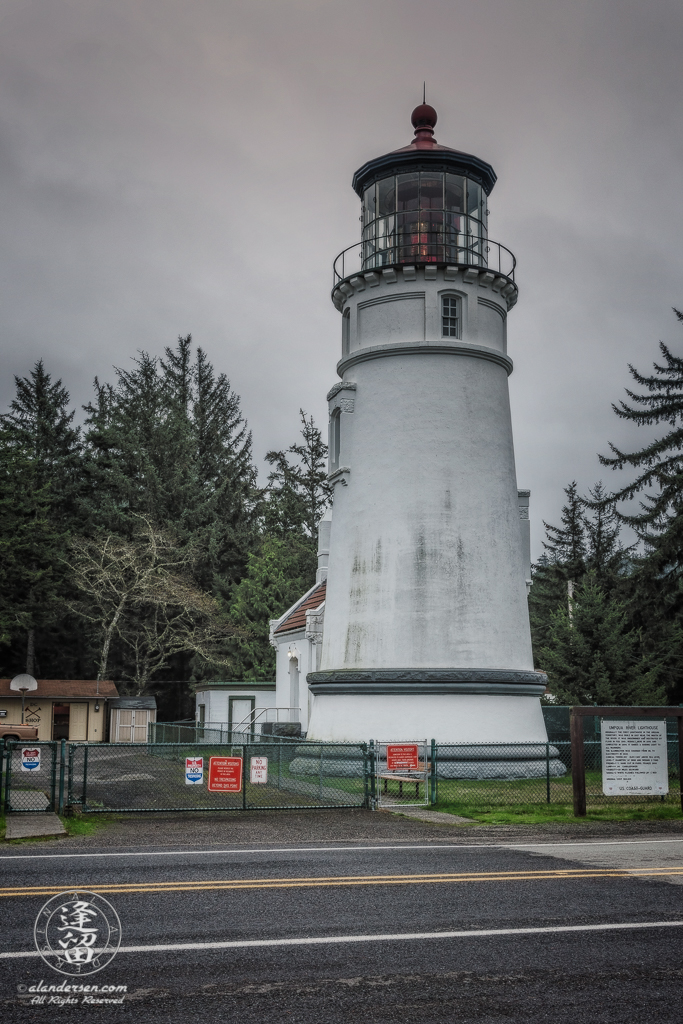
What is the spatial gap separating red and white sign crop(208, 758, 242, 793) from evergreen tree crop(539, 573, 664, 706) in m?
16.3

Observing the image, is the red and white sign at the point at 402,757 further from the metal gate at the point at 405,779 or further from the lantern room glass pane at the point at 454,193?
the lantern room glass pane at the point at 454,193

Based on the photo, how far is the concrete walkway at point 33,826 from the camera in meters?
13.9

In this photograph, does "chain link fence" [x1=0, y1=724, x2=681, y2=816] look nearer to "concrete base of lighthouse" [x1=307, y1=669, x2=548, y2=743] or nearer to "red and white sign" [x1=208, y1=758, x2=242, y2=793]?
"red and white sign" [x1=208, y1=758, x2=242, y2=793]

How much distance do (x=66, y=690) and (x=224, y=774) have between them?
93.3 feet

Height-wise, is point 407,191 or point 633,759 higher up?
point 407,191

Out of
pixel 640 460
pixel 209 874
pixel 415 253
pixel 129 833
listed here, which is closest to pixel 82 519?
pixel 640 460

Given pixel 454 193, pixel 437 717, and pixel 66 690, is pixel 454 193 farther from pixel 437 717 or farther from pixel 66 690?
pixel 66 690

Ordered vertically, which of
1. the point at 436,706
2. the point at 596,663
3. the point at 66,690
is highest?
the point at 596,663

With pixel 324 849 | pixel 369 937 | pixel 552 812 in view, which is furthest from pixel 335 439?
pixel 369 937

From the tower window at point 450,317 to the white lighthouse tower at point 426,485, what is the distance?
35 mm

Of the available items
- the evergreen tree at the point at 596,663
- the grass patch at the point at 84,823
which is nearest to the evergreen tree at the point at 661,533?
the evergreen tree at the point at 596,663

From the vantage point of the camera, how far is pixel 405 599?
22.6 meters

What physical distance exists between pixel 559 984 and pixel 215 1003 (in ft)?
7.08

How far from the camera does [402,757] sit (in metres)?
18.8
